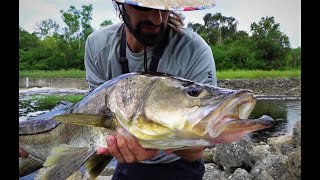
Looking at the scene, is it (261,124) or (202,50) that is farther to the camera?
(202,50)

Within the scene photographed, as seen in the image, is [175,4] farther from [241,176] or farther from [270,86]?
[270,86]

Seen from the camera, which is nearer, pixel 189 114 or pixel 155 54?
pixel 189 114

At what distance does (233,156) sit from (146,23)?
5.71m

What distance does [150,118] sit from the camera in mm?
2279

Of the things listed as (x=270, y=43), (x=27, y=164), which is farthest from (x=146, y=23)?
(x=270, y=43)

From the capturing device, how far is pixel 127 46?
3.40 metres

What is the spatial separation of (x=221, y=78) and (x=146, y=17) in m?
28.8

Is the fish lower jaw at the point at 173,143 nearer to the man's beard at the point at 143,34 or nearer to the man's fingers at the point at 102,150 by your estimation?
the man's fingers at the point at 102,150

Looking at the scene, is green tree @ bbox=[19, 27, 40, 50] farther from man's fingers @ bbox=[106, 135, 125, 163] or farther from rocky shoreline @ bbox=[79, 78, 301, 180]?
man's fingers @ bbox=[106, 135, 125, 163]

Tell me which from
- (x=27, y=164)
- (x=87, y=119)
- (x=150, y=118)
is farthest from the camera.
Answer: (x=27, y=164)

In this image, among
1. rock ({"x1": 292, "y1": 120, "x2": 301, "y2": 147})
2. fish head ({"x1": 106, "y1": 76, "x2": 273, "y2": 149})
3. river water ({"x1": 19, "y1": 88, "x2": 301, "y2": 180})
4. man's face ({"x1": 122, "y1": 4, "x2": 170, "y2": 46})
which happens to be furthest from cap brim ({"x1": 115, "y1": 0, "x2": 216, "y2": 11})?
river water ({"x1": 19, "y1": 88, "x2": 301, "y2": 180})

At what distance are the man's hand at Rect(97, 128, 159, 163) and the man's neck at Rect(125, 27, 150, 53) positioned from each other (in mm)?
999

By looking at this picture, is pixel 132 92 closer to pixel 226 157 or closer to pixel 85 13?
pixel 226 157
